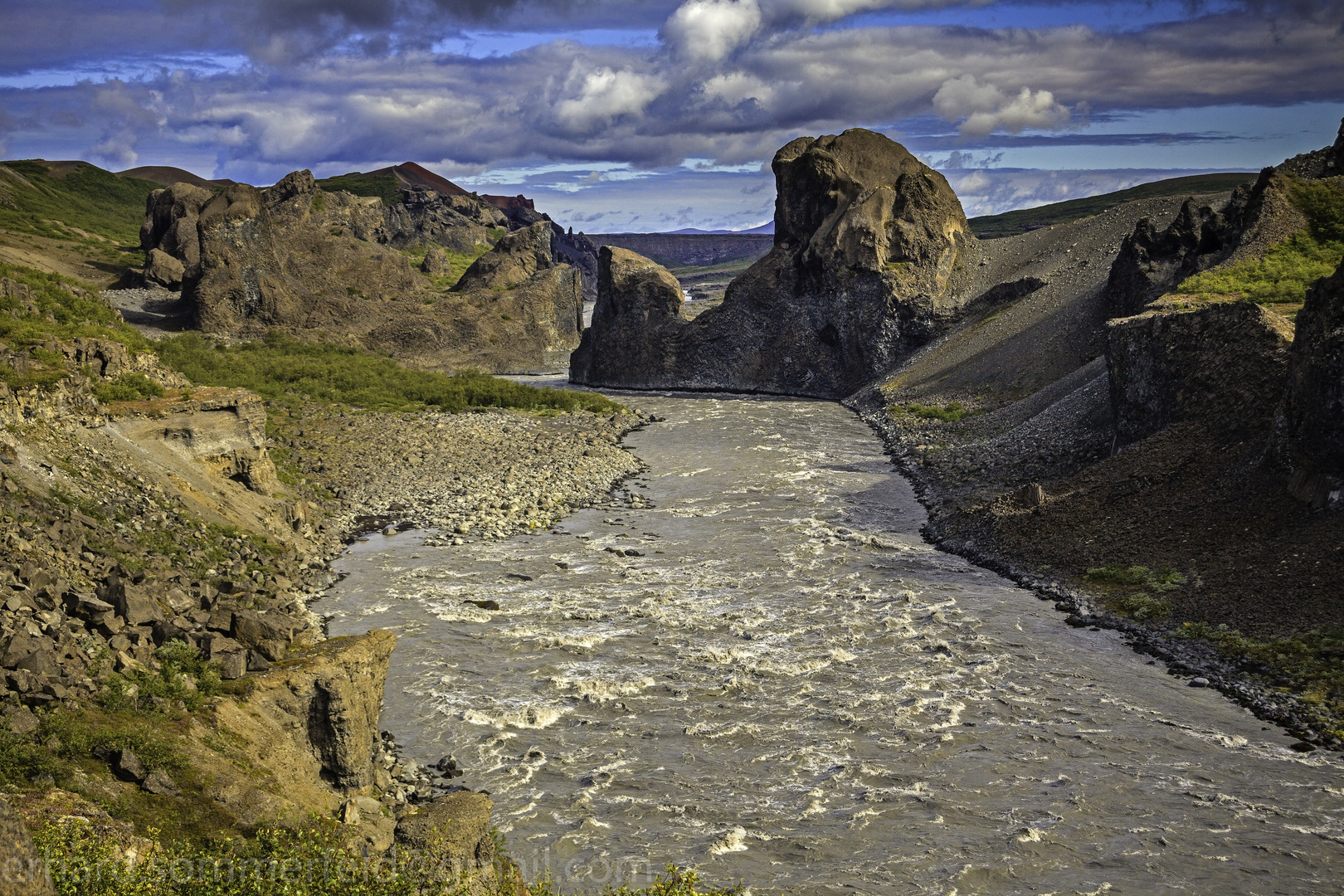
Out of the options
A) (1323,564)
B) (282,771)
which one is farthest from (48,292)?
(1323,564)

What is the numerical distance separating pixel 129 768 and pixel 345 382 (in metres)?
54.8

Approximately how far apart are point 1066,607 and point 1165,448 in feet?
30.9

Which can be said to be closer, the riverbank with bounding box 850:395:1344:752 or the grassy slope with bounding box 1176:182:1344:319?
the riverbank with bounding box 850:395:1344:752

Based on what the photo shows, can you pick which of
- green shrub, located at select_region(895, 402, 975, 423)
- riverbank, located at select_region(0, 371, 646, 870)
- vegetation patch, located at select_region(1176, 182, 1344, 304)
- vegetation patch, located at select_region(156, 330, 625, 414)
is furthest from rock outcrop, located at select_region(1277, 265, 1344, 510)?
vegetation patch, located at select_region(156, 330, 625, 414)

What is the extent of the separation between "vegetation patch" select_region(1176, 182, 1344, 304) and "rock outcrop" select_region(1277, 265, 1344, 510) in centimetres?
1445

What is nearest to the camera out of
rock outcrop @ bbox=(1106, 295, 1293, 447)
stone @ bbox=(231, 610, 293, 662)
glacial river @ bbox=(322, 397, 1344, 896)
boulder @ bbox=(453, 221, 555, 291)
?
glacial river @ bbox=(322, 397, 1344, 896)

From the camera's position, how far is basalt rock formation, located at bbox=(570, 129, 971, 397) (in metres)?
83.9

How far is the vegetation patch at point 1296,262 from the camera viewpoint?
135ft

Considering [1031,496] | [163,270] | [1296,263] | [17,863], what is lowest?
[1031,496]

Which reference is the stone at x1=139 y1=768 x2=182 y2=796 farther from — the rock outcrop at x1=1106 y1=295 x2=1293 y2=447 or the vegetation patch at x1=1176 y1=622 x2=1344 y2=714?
the rock outcrop at x1=1106 y1=295 x2=1293 y2=447

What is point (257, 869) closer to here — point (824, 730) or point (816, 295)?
point (824, 730)

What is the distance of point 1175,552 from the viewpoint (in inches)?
1101

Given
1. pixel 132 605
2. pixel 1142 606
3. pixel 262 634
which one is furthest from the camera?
pixel 1142 606

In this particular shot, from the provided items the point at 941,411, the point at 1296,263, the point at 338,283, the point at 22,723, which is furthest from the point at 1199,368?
the point at 338,283
